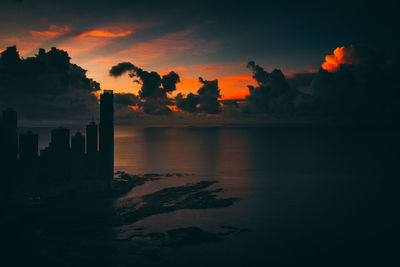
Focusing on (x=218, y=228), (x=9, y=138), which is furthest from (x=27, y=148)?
(x=218, y=228)

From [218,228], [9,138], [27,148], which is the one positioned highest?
[9,138]

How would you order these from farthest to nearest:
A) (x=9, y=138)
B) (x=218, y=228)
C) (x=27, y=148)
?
1. (x=27, y=148)
2. (x=9, y=138)
3. (x=218, y=228)

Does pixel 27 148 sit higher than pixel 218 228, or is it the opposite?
pixel 27 148

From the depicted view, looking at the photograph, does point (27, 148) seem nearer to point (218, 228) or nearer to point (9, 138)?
point (9, 138)

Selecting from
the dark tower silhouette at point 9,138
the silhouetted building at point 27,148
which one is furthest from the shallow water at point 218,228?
the dark tower silhouette at point 9,138

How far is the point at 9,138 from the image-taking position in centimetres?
19562

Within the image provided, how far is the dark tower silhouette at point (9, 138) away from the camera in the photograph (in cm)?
19330

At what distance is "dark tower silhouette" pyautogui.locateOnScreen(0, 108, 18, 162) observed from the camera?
193300 mm

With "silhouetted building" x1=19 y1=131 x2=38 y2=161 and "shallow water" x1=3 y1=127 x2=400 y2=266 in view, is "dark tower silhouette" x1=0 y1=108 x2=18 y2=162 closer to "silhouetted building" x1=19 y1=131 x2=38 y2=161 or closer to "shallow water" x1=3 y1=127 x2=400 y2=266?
"silhouetted building" x1=19 y1=131 x2=38 y2=161

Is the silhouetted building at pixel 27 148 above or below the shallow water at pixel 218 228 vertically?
above

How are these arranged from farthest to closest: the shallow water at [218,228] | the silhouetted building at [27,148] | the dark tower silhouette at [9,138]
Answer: the silhouetted building at [27,148], the dark tower silhouette at [9,138], the shallow water at [218,228]

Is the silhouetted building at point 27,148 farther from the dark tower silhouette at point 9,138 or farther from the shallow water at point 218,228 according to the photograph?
the shallow water at point 218,228

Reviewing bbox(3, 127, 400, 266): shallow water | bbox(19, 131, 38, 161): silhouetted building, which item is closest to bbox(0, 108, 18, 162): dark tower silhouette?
bbox(19, 131, 38, 161): silhouetted building

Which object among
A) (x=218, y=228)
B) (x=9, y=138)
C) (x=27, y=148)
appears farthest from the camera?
(x=27, y=148)
